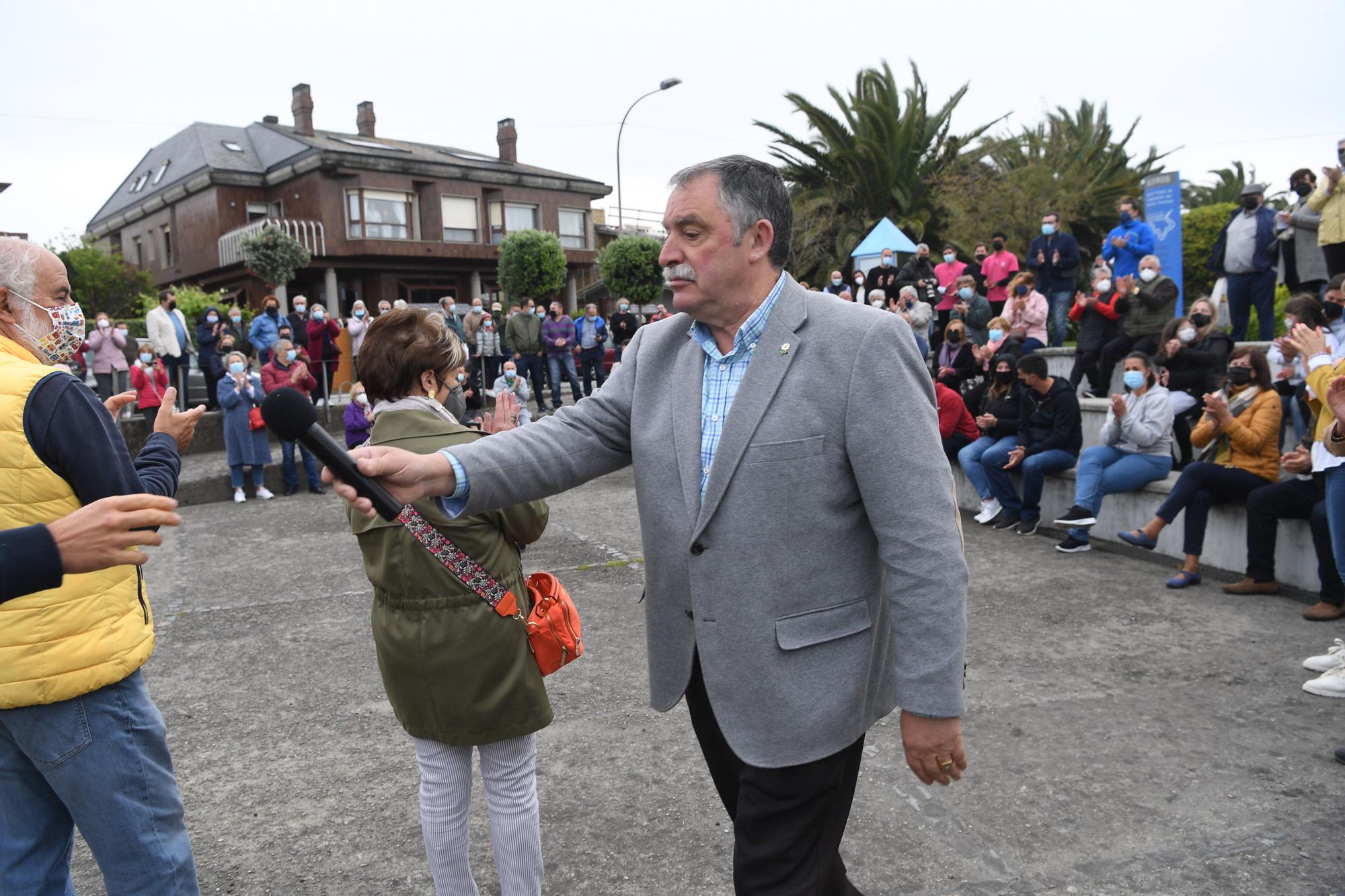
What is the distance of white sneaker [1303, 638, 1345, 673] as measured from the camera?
4.75 m

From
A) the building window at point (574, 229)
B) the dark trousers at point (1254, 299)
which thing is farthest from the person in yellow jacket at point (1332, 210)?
the building window at point (574, 229)

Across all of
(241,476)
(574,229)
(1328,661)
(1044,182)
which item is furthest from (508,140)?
(1328,661)

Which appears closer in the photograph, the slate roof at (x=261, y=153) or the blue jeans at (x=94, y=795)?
the blue jeans at (x=94, y=795)

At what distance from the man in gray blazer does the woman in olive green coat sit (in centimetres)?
53

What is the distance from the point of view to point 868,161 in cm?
2667

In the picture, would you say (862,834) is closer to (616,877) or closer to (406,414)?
(616,877)

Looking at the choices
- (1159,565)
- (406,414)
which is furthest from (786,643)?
(1159,565)

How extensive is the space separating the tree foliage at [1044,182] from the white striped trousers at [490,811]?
69.4 feet

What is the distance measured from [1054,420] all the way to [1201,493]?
5.97ft

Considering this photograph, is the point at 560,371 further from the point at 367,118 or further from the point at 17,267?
the point at 367,118

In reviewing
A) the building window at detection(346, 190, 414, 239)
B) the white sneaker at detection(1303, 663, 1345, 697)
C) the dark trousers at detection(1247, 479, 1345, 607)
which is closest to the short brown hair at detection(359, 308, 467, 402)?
the white sneaker at detection(1303, 663, 1345, 697)

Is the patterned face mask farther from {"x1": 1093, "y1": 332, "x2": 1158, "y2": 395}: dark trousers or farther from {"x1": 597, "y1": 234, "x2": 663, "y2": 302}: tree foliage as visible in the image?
{"x1": 597, "y1": 234, "x2": 663, "y2": 302}: tree foliage

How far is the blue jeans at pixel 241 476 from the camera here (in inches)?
450

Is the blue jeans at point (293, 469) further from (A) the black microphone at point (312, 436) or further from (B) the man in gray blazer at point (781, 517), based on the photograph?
(A) the black microphone at point (312, 436)
